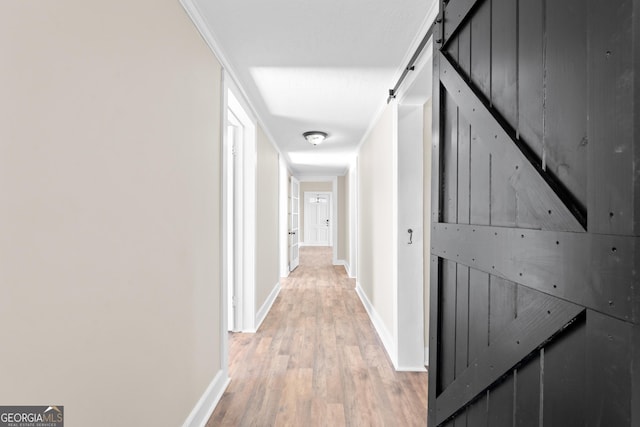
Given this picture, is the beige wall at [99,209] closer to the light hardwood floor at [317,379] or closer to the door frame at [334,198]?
the light hardwood floor at [317,379]

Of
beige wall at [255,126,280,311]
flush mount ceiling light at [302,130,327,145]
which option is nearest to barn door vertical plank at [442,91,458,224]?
beige wall at [255,126,280,311]

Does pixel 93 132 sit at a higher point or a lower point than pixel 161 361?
higher

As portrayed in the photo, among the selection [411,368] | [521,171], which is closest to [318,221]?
[411,368]

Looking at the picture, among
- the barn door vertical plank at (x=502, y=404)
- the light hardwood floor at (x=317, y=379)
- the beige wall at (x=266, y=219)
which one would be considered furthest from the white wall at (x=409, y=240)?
the beige wall at (x=266, y=219)

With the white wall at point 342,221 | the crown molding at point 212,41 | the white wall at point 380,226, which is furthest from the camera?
the white wall at point 342,221

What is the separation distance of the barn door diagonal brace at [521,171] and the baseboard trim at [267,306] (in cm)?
317

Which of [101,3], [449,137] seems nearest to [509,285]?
[449,137]

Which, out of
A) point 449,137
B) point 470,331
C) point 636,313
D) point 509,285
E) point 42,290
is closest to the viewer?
point 636,313

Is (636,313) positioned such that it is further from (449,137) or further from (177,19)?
(177,19)

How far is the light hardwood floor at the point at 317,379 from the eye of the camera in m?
1.99

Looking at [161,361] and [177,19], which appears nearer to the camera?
[161,361]

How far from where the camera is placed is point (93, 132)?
0.99 metres

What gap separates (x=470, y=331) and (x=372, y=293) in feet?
9.04

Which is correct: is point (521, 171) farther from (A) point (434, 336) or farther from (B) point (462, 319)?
(A) point (434, 336)
